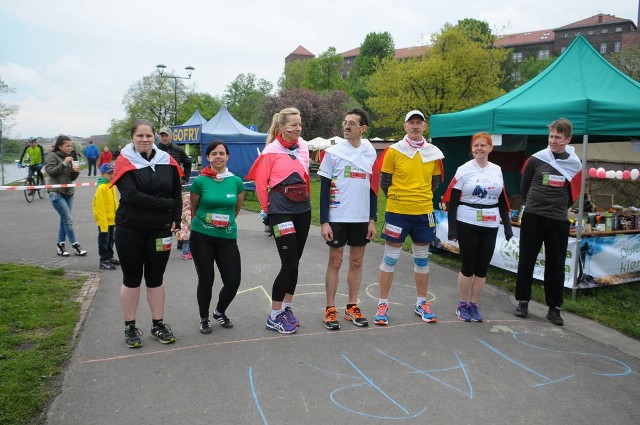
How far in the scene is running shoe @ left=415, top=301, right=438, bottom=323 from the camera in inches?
176

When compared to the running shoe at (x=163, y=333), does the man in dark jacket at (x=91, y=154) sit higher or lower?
higher

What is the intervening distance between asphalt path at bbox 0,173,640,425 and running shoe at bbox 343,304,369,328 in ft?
0.24

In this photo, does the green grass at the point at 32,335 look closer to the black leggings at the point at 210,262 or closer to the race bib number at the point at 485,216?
the black leggings at the point at 210,262

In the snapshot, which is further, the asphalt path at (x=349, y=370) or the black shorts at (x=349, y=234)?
the black shorts at (x=349, y=234)

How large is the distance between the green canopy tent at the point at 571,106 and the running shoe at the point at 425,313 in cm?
235

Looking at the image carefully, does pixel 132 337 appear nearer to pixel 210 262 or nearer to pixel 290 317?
pixel 210 262

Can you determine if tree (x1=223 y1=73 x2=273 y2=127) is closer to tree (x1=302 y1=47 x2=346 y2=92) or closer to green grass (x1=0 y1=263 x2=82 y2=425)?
tree (x1=302 y1=47 x2=346 y2=92)

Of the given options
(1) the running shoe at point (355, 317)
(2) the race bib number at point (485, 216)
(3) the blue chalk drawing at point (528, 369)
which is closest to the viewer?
(3) the blue chalk drawing at point (528, 369)

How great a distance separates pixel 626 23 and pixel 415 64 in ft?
227

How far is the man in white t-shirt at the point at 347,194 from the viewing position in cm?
410

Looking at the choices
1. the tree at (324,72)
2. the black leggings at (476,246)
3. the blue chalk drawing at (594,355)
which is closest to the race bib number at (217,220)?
the black leggings at (476,246)

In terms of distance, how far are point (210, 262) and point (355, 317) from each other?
1463mm

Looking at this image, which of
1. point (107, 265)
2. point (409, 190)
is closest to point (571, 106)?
point (409, 190)

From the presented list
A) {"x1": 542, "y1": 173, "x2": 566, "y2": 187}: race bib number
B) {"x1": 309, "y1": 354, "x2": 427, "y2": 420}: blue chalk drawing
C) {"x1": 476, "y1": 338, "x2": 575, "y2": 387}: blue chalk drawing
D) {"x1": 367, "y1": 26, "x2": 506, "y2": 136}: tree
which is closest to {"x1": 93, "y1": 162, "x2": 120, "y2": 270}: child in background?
{"x1": 309, "y1": 354, "x2": 427, "y2": 420}: blue chalk drawing
